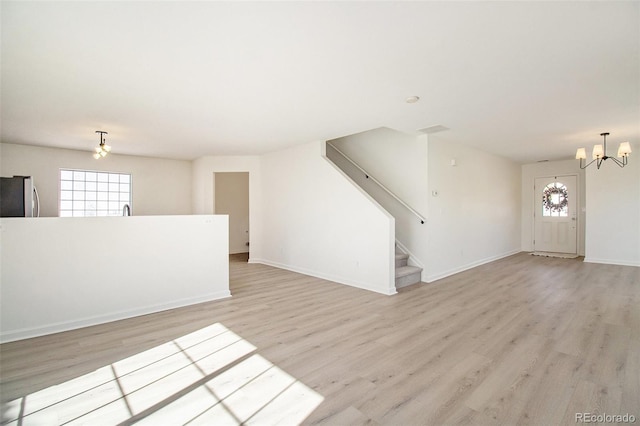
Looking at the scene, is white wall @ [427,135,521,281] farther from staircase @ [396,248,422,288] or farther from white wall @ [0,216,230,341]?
white wall @ [0,216,230,341]

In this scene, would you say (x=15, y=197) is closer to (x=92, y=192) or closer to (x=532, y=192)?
(x=92, y=192)

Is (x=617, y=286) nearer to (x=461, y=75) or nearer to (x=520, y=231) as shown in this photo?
(x=520, y=231)

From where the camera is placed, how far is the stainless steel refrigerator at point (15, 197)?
351 cm

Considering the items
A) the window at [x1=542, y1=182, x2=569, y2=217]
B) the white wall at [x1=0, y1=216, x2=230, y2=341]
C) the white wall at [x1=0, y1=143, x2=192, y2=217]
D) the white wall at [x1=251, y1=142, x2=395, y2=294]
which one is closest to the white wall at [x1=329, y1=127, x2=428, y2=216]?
the white wall at [x1=251, y1=142, x2=395, y2=294]

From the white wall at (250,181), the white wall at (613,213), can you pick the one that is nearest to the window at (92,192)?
the white wall at (250,181)

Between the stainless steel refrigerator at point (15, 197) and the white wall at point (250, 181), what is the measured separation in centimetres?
386

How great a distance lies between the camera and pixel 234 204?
8906 mm

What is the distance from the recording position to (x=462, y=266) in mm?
6078

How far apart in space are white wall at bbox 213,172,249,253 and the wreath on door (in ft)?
29.0

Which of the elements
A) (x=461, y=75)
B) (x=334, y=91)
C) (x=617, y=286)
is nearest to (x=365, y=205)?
(x=334, y=91)

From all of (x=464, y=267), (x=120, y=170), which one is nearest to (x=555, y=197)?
(x=464, y=267)

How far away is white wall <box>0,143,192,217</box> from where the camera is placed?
5.91 meters

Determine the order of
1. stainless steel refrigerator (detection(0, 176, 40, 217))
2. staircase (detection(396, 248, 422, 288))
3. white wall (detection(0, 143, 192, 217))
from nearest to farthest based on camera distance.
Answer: stainless steel refrigerator (detection(0, 176, 40, 217)) → staircase (detection(396, 248, 422, 288)) → white wall (detection(0, 143, 192, 217))

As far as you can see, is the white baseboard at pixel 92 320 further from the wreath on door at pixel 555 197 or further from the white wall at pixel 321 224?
the wreath on door at pixel 555 197
